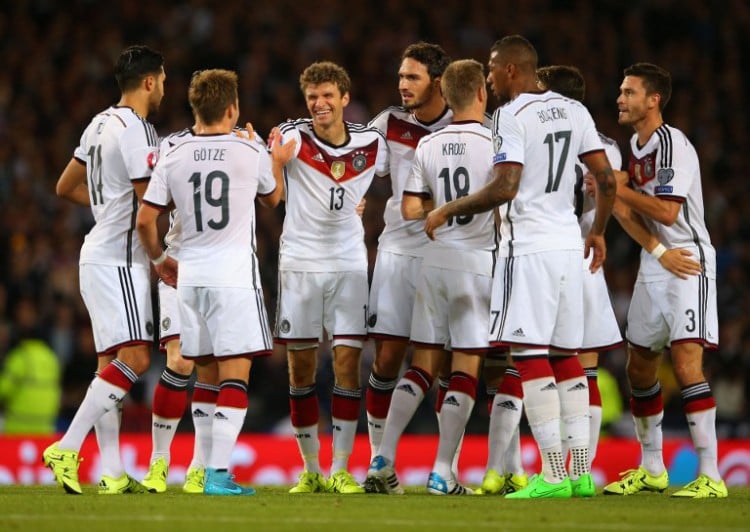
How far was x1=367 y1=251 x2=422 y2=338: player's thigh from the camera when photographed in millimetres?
9516

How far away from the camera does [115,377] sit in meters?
8.68

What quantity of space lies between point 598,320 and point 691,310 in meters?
0.70

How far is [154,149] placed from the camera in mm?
Answer: 8797

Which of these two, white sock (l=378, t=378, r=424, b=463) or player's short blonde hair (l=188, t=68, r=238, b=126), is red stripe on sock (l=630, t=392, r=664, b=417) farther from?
player's short blonde hair (l=188, t=68, r=238, b=126)

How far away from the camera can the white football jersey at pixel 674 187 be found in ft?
29.9

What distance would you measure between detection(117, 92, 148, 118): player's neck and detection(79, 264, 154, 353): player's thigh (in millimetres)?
1109

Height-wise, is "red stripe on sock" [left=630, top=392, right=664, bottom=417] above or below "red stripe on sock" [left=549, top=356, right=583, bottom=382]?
below

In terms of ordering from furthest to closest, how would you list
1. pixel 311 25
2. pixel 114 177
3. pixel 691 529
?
pixel 311 25
pixel 114 177
pixel 691 529

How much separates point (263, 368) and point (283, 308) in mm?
6303

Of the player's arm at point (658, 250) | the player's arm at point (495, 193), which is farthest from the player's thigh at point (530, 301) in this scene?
the player's arm at point (658, 250)

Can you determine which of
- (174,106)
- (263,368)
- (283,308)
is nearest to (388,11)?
(174,106)

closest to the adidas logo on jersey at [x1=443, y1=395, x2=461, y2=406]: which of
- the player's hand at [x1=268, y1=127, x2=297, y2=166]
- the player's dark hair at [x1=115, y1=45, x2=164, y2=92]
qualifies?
the player's hand at [x1=268, y1=127, x2=297, y2=166]

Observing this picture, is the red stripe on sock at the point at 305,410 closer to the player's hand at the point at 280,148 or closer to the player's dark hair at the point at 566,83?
the player's hand at the point at 280,148

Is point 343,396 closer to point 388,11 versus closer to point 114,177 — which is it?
point 114,177
